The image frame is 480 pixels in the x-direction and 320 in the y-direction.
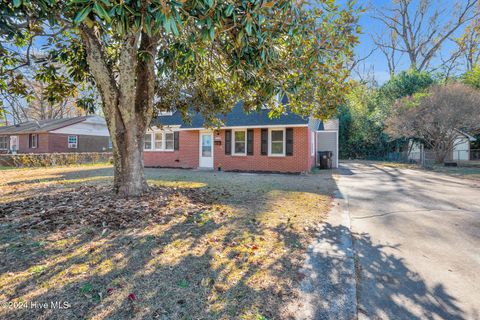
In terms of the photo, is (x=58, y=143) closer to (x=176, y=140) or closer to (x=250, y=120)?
(x=176, y=140)

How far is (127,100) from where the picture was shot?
552 cm

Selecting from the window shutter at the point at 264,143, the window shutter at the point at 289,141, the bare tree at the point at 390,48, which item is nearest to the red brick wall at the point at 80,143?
the window shutter at the point at 264,143

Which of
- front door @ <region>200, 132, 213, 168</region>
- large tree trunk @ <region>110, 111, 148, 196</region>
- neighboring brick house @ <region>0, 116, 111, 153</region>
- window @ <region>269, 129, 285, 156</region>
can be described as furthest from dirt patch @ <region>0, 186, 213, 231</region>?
neighboring brick house @ <region>0, 116, 111, 153</region>

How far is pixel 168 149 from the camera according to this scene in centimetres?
1734

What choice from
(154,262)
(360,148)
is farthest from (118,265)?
(360,148)

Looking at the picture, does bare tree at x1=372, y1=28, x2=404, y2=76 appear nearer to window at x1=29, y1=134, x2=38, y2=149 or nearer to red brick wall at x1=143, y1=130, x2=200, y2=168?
red brick wall at x1=143, y1=130, x2=200, y2=168

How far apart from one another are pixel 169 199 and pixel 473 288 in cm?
539

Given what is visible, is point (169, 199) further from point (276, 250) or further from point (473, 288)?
point (473, 288)

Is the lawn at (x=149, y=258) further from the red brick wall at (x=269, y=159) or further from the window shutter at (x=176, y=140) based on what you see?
the window shutter at (x=176, y=140)

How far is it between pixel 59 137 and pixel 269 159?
22155 mm

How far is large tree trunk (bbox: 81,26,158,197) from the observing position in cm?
534

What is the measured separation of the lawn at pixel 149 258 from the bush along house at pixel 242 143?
707cm

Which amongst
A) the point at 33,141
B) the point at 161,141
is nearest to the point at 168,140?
the point at 161,141

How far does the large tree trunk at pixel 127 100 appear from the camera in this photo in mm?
5339
